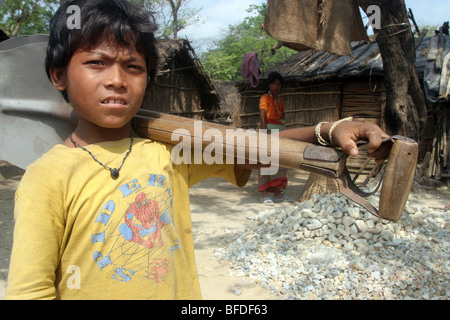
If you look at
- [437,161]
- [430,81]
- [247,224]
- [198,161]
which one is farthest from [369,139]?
[437,161]

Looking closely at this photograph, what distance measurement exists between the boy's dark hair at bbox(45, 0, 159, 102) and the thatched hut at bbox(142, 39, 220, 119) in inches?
343

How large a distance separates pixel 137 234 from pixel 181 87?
11.1 m

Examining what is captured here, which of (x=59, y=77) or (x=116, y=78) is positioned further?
(x=59, y=77)

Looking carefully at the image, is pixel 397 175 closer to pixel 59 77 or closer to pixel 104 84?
pixel 104 84

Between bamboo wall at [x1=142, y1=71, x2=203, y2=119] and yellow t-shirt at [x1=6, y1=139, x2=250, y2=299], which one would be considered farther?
bamboo wall at [x1=142, y1=71, x2=203, y2=119]

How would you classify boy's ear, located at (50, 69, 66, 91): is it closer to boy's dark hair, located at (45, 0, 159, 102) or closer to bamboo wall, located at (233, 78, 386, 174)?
boy's dark hair, located at (45, 0, 159, 102)

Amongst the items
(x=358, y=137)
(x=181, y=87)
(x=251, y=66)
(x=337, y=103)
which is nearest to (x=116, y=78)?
(x=358, y=137)

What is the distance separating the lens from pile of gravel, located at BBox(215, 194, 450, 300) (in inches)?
119

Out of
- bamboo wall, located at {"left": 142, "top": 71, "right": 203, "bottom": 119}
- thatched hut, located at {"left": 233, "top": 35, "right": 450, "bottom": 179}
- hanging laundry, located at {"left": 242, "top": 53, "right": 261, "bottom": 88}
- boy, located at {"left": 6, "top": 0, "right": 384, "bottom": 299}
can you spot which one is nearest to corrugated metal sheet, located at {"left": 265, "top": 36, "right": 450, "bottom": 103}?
thatched hut, located at {"left": 233, "top": 35, "right": 450, "bottom": 179}

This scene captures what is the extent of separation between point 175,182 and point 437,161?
8.36m

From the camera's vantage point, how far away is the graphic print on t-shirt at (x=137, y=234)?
1038mm

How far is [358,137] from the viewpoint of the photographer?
1039 mm

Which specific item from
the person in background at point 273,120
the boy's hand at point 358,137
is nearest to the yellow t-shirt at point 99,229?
the boy's hand at point 358,137

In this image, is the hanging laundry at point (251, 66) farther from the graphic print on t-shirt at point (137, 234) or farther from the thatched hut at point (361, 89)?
the graphic print on t-shirt at point (137, 234)
